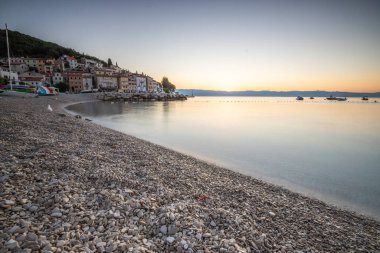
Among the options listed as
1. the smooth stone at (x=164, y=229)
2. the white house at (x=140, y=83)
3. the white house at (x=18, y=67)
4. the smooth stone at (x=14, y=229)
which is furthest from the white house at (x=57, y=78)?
the smooth stone at (x=164, y=229)

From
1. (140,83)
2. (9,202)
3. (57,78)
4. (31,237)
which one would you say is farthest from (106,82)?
(31,237)

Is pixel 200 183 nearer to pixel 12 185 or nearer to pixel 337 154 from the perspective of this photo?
pixel 12 185

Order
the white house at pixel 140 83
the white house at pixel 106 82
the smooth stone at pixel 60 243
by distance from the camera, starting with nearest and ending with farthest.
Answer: the smooth stone at pixel 60 243 → the white house at pixel 106 82 → the white house at pixel 140 83

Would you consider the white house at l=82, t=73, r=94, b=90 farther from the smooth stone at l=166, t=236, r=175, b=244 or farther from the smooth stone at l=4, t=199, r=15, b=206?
the smooth stone at l=166, t=236, r=175, b=244

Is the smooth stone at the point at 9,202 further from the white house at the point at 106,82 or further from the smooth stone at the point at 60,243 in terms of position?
the white house at the point at 106,82

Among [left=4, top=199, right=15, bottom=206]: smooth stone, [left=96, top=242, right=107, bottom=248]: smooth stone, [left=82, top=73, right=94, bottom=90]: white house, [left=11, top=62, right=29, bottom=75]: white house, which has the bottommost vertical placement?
[left=96, top=242, right=107, bottom=248]: smooth stone

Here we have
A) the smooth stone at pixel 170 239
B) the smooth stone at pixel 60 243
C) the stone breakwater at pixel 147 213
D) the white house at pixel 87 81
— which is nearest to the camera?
the smooth stone at pixel 60 243

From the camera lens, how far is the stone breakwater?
3.61 meters

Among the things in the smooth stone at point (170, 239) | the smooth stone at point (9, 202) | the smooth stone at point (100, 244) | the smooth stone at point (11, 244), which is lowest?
the smooth stone at point (170, 239)

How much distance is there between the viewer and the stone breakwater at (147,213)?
3.61 metres

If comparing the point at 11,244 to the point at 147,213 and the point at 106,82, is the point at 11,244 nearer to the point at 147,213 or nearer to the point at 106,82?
the point at 147,213

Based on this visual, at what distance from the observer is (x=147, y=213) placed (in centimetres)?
466

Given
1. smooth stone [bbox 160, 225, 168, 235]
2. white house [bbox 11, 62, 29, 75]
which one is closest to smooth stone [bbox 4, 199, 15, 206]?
smooth stone [bbox 160, 225, 168, 235]

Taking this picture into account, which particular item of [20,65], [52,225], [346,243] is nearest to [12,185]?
[52,225]
